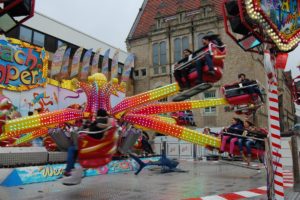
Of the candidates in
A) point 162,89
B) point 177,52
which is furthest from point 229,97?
point 177,52

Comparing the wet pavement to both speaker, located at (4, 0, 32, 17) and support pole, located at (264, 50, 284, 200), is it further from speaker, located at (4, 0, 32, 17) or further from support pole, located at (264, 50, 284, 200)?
speaker, located at (4, 0, 32, 17)

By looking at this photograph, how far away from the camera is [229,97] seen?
804cm

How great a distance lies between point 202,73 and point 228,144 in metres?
2.85

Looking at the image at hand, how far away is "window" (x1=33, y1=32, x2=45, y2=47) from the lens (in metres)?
24.5

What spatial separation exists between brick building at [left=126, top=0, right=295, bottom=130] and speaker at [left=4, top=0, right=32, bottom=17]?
863 inches

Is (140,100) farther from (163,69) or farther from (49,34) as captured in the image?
(163,69)

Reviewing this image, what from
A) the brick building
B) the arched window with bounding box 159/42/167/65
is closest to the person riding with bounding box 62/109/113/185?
the brick building

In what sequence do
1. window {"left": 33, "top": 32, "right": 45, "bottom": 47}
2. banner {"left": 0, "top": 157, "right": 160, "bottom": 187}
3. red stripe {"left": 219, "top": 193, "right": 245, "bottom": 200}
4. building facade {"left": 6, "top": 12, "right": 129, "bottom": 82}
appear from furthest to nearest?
window {"left": 33, "top": 32, "right": 45, "bottom": 47} < building facade {"left": 6, "top": 12, "right": 129, "bottom": 82} < banner {"left": 0, "top": 157, "right": 160, "bottom": 187} < red stripe {"left": 219, "top": 193, "right": 245, "bottom": 200}

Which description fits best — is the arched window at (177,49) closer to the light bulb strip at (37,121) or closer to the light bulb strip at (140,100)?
the light bulb strip at (140,100)

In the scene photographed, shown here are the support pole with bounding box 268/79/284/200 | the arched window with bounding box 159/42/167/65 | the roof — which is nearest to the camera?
the support pole with bounding box 268/79/284/200

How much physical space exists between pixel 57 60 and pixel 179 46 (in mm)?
11887

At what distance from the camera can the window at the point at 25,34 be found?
23469mm

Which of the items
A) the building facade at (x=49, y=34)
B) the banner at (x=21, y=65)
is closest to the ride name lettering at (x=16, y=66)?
the banner at (x=21, y=65)

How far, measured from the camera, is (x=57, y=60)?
22.2 m
